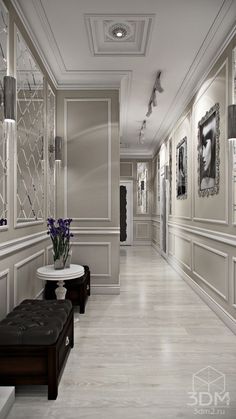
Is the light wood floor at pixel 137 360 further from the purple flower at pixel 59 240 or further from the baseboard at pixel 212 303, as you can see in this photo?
the purple flower at pixel 59 240

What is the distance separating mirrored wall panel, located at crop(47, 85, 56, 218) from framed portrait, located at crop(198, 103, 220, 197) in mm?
1959

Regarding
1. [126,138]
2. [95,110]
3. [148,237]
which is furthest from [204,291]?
[148,237]

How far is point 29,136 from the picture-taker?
120 inches

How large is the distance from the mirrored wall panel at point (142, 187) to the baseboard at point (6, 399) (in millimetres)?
7989

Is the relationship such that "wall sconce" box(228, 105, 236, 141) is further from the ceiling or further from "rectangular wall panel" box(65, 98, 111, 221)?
"rectangular wall panel" box(65, 98, 111, 221)

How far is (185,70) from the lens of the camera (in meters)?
3.83

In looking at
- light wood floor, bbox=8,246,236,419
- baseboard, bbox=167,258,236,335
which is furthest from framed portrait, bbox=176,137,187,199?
light wood floor, bbox=8,246,236,419

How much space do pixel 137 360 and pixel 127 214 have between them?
7.38m

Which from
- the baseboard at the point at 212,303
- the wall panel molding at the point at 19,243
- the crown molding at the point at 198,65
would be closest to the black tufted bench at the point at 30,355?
the wall panel molding at the point at 19,243

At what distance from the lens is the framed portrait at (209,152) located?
3.36 meters

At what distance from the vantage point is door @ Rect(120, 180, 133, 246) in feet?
31.4

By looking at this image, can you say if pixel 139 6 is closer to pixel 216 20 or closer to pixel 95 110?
pixel 216 20

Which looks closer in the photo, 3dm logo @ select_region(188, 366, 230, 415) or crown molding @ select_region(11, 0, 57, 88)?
3dm logo @ select_region(188, 366, 230, 415)

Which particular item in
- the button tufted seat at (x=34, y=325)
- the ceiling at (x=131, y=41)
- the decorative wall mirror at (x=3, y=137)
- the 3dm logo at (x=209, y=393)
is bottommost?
the 3dm logo at (x=209, y=393)
